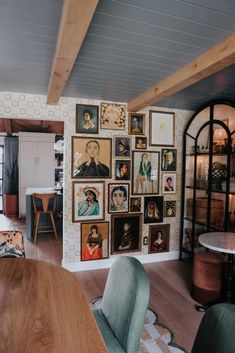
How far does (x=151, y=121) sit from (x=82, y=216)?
169 cm

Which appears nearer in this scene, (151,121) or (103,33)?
(103,33)

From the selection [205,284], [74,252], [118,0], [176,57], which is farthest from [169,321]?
[118,0]

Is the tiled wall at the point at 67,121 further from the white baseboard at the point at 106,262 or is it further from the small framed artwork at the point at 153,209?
the small framed artwork at the point at 153,209

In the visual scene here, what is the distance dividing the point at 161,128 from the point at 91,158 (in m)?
1.17

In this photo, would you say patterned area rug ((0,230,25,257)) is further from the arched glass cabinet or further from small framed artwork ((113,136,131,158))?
the arched glass cabinet

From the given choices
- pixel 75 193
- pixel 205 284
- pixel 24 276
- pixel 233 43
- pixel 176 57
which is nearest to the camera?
pixel 24 276

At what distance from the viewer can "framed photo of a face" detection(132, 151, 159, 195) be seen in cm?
378

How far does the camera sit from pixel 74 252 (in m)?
3.53

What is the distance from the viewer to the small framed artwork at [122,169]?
3.69 metres

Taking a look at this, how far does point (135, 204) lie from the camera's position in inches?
150

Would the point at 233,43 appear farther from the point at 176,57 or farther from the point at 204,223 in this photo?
the point at 204,223

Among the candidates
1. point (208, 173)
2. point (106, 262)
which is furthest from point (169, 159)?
point (106, 262)

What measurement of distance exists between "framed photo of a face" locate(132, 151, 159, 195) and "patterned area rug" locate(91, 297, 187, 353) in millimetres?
1783

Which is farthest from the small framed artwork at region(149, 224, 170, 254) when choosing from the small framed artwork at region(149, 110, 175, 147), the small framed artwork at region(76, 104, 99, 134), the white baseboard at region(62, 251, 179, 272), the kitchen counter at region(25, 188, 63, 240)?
the kitchen counter at region(25, 188, 63, 240)
